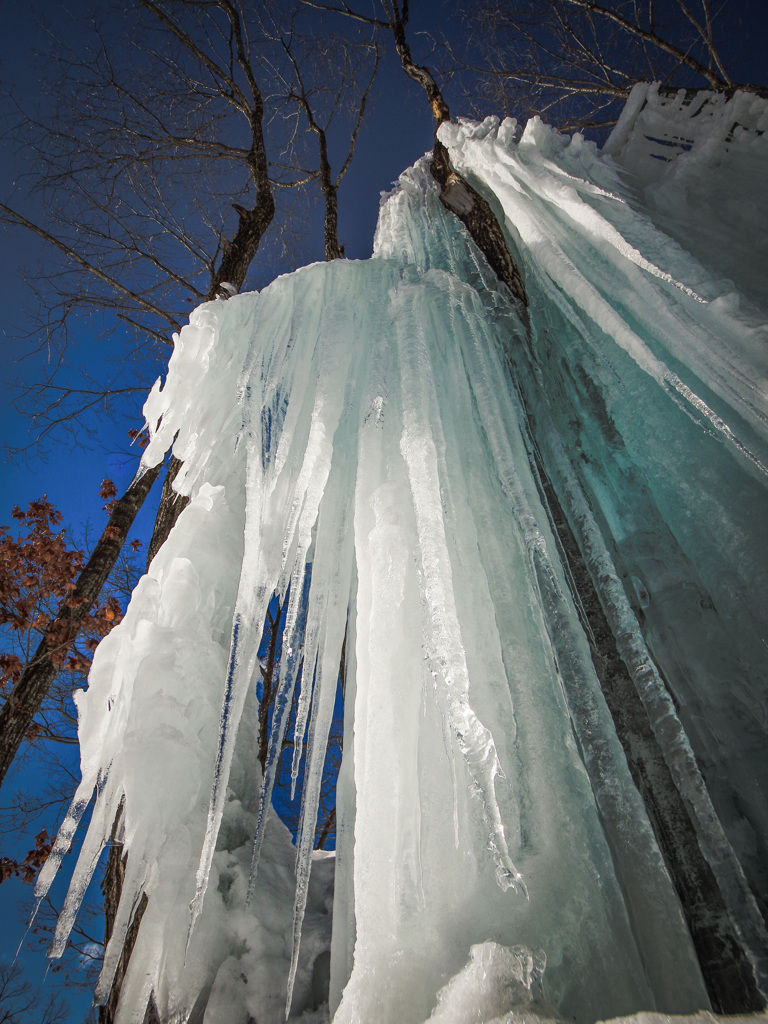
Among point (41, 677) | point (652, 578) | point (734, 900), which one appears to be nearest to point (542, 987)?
point (734, 900)

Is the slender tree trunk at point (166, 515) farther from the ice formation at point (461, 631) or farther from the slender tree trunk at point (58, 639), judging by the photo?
the slender tree trunk at point (58, 639)

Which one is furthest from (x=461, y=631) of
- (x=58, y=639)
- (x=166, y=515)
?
(x=58, y=639)

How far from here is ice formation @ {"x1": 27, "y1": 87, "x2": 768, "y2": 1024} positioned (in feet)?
3.17

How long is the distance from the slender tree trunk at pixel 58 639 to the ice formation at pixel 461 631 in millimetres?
2023

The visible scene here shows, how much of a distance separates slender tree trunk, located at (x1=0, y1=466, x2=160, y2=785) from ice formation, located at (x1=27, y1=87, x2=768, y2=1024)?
202cm

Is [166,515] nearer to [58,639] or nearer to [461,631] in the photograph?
[58,639]

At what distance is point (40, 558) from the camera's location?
17.8 ft

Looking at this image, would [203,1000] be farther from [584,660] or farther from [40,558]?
[40,558]

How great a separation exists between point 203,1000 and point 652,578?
6.53ft

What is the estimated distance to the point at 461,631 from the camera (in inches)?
50.4

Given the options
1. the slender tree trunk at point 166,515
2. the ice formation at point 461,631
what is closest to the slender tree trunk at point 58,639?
the slender tree trunk at point 166,515

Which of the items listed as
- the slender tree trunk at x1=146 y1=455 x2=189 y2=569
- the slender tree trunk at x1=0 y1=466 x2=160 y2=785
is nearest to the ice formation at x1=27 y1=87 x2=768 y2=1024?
the slender tree trunk at x1=146 y1=455 x2=189 y2=569

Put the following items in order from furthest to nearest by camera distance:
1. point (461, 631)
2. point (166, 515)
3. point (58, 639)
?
point (58, 639) → point (166, 515) → point (461, 631)

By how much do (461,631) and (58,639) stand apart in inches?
146
